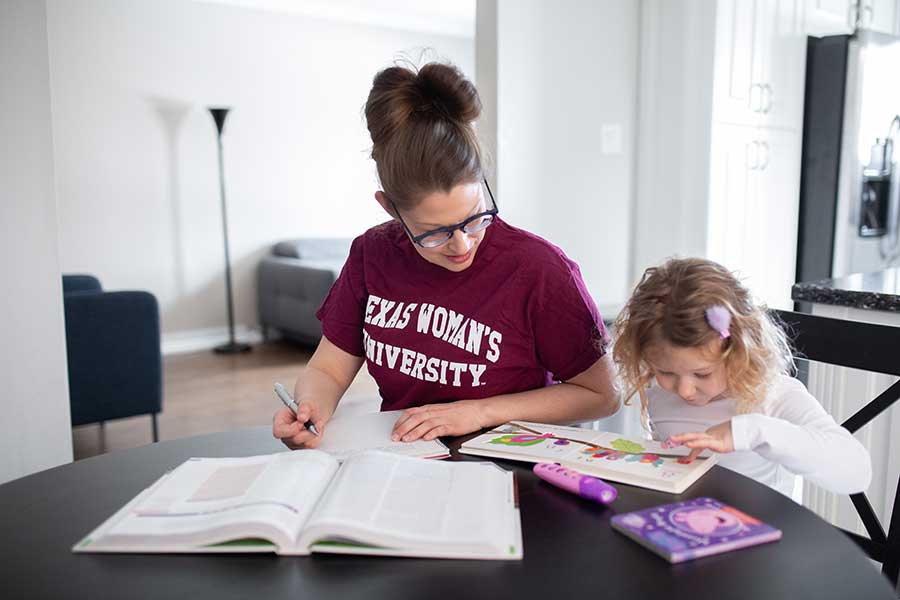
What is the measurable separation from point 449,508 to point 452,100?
0.64 metres

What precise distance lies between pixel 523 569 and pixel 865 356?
697 mm

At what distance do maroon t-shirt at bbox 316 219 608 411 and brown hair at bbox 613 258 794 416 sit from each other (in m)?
0.12

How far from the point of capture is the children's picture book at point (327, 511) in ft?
2.38

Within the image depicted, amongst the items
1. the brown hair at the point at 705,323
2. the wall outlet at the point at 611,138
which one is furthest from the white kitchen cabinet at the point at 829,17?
the brown hair at the point at 705,323

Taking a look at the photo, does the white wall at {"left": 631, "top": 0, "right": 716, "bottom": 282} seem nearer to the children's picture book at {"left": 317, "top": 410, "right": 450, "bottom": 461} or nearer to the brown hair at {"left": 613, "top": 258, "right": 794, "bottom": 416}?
the brown hair at {"left": 613, "top": 258, "right": 794, "bottom": 416}

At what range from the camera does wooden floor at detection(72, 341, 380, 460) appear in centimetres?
331

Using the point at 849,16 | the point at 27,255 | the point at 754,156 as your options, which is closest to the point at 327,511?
the point at 27,255

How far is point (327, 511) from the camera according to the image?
750mm

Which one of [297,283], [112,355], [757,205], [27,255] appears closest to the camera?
[27,255]

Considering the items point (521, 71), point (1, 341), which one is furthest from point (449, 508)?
point (521, 71)

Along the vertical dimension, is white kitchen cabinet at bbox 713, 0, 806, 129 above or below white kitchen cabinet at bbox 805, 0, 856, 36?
below

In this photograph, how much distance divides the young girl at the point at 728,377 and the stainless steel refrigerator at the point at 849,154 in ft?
8.63

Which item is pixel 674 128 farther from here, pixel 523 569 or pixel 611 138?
pixel 523 569

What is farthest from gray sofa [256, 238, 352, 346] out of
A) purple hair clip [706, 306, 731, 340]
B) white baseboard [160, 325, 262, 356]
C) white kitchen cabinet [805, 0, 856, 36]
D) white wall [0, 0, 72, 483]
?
purple hair clip [706, 306, 731, 340]
